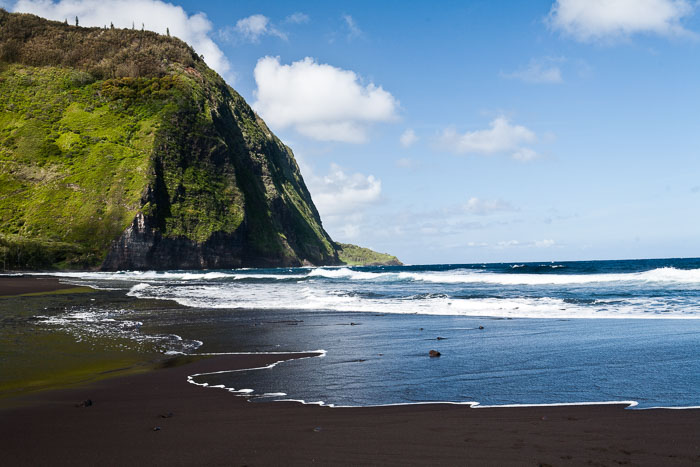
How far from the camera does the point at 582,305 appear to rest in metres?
19.6

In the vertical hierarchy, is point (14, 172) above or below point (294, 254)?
above

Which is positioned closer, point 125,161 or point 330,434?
point 330,434

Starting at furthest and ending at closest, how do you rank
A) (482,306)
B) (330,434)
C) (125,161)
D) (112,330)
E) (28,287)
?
(125,161)
(28,287)
(482,306)
(112,330)
(330,434)

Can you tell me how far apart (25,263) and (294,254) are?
61061 millimetres

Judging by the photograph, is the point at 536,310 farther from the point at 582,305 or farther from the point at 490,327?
the point at 490,327

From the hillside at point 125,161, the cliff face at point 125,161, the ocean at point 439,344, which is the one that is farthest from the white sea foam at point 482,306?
the hillside at point 125,161

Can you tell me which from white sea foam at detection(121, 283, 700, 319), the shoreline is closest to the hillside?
the shoreline

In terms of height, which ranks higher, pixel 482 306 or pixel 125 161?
pixel 125 161

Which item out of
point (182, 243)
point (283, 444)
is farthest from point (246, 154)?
point (283, 444)

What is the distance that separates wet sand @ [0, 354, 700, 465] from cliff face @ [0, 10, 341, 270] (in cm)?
7875

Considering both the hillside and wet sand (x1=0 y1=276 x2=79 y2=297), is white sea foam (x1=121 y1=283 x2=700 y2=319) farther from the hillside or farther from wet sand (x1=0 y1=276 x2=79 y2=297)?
the hillside

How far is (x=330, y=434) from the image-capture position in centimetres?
474

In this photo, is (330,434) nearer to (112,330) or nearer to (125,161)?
(112,330)

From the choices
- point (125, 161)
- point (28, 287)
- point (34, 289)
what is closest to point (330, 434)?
point (34, 289)
